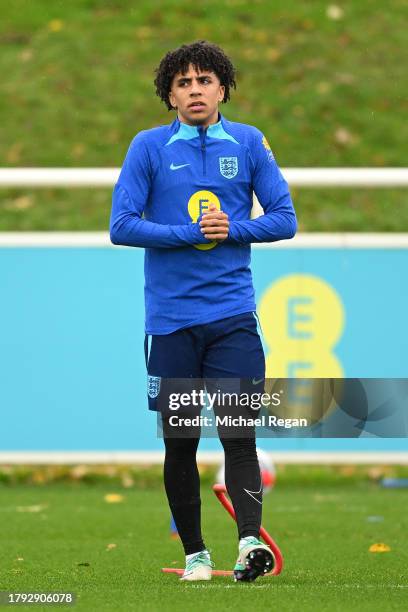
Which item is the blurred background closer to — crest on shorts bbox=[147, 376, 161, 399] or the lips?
crest on shorts bbox=[147, 376, 161, 399]

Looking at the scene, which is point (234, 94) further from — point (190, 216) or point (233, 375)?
point (233, 375)

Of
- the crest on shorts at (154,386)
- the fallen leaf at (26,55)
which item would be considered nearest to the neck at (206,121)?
the crest on shorts at (154,386)

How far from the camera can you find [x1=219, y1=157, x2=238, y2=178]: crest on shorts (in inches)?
197

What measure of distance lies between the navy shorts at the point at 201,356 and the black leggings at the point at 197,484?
0.53ft

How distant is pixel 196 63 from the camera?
16.7 feet

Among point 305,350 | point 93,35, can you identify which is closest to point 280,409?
point 305,350

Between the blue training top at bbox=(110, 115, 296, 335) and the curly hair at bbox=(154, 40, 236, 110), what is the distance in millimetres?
195

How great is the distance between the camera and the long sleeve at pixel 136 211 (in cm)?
493

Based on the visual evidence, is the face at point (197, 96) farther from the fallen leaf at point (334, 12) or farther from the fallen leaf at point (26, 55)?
the fallen leaf at point (334, 12)

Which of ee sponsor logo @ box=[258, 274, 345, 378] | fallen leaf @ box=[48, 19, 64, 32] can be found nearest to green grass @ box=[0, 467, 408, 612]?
ee sponsor logo @ box=[258, 274, 345, 378]

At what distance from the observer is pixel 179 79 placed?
201 inches

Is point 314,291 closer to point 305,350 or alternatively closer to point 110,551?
point 305,350

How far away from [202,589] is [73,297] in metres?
4.07

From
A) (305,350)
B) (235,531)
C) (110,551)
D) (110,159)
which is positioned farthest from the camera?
(110,159)
